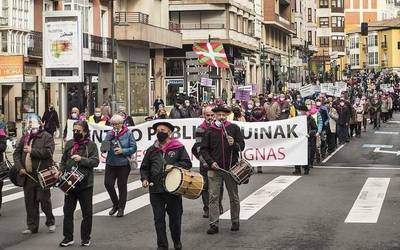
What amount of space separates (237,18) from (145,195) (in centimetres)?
4918

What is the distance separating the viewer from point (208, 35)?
58.4 metres

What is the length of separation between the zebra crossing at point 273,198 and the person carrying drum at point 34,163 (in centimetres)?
197

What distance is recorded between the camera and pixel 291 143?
2216 cm

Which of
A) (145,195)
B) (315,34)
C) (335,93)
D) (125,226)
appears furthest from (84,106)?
(315,34)

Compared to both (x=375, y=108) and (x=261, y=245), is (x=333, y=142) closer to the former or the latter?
(x=375, y=108)

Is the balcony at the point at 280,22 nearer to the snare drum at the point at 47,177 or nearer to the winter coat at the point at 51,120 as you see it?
the winter coat at the point at 51,120

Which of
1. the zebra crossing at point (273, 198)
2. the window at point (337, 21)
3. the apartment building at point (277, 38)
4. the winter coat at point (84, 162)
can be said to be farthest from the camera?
the window at point (337, 21)

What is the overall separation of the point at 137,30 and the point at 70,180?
3357 cm

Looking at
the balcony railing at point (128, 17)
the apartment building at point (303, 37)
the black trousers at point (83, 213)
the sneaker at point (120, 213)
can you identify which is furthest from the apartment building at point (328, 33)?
the black trousers at point (83, 213)

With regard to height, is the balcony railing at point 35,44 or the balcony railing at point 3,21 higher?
the balcony railing at point 3,21

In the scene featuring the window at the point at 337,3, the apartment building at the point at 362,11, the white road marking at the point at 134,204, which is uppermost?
the apartment building at the point at 362,11

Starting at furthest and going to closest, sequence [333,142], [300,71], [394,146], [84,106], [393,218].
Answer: [300,71], [84,106], [394,146], [333,142], [393,218]

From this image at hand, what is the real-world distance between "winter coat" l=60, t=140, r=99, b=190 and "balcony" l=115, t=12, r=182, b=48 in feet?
107

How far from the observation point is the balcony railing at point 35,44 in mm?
34531
